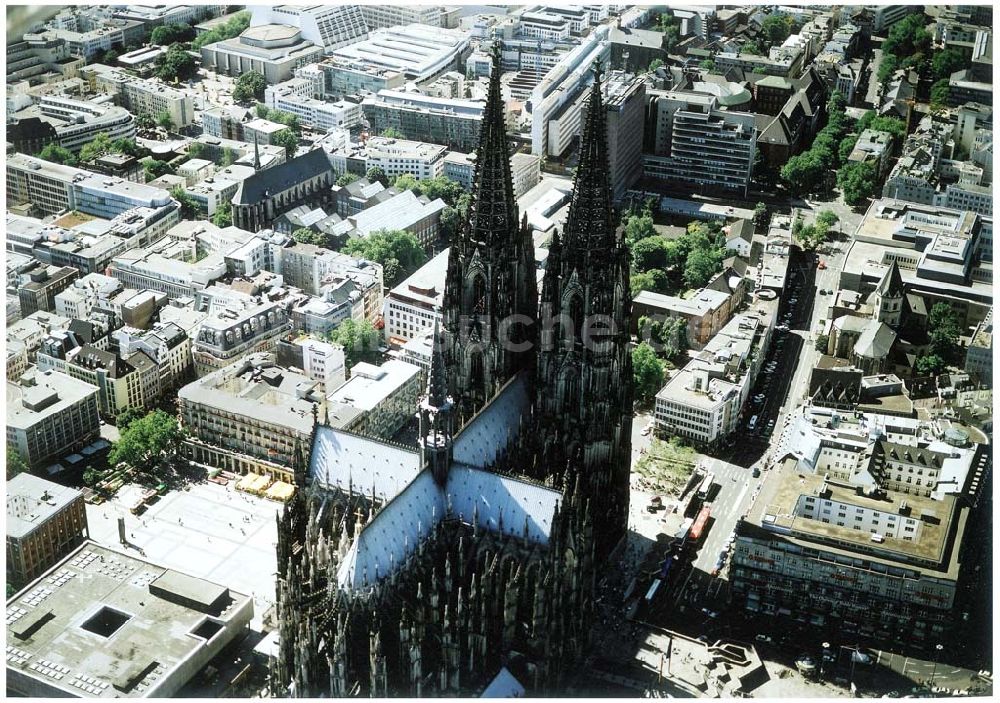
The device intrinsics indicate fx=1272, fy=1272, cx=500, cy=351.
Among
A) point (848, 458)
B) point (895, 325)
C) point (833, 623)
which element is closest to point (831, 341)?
point (895, 325)

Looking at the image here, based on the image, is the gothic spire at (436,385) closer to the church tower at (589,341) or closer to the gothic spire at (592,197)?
the church tower at (589,341)

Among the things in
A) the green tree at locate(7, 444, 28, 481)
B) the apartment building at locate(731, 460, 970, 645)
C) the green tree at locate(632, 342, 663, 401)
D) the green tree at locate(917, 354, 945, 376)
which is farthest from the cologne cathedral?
the green tree at locate(917, 354, 945, 376)

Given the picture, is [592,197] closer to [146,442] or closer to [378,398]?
[378,398]

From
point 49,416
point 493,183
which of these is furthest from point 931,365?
point 49,416

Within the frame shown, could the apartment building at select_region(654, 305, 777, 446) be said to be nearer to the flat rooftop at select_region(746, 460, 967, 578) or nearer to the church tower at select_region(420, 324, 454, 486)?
the flat rooftop at select_region(746, 460, 967, 578)

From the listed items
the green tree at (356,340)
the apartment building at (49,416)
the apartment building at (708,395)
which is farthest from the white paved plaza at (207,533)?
the apartment building at (708,395)
